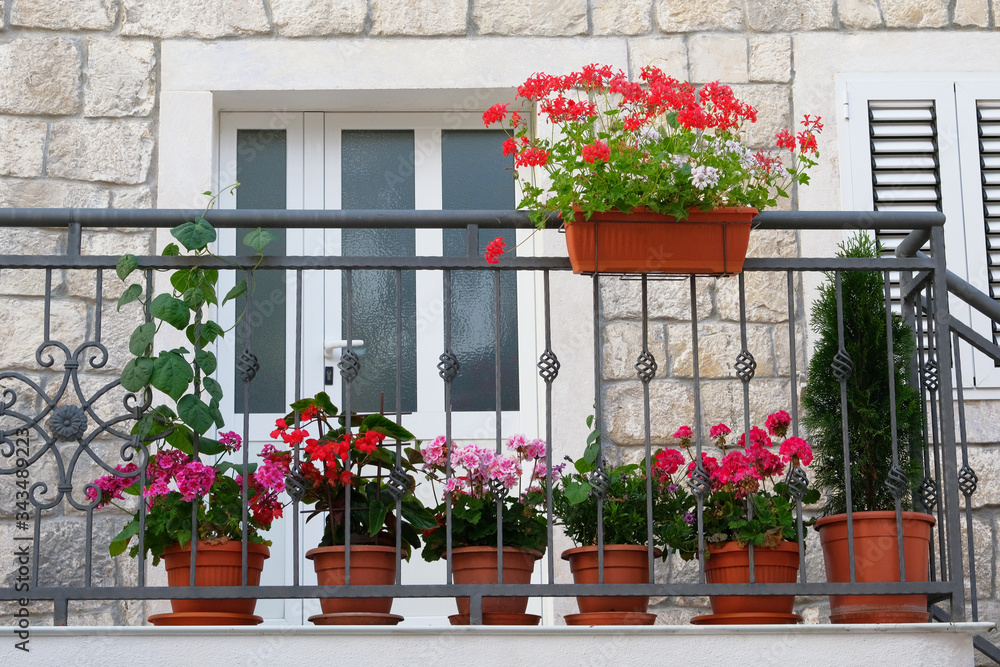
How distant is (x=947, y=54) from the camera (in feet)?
15.6

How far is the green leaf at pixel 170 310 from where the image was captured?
309 centimetres

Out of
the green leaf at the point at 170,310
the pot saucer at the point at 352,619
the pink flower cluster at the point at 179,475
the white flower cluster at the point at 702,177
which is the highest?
the white flower cluster at the point at 702,177

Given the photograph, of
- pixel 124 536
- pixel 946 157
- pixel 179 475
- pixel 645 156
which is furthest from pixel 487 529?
pixel 946 157

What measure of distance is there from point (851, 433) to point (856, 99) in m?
1.72

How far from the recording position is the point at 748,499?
321 cm

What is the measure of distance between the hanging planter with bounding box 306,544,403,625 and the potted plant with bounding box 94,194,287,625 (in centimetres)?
18

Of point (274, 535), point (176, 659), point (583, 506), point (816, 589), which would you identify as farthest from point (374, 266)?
point (274, 535)

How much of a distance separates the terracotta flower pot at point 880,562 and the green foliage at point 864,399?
19 centimetres

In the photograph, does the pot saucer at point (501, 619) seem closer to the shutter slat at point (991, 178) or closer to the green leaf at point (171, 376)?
the green leaf at point (171, 376)

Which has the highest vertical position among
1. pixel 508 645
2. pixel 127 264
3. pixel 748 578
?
pixel 127 264

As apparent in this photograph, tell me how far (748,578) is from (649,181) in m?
1.06

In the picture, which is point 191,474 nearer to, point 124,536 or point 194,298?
point 124,536

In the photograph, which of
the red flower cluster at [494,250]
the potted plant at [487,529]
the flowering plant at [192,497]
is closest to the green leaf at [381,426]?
the potted plant at [487,529]

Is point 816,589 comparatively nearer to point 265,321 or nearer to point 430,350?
point 430,350
